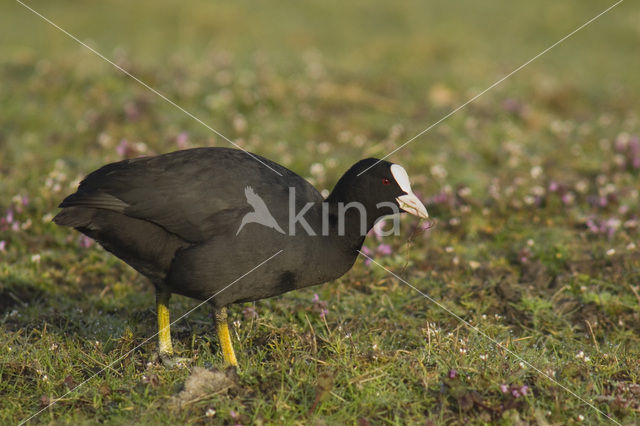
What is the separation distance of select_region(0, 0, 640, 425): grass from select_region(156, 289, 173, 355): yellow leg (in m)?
0.14

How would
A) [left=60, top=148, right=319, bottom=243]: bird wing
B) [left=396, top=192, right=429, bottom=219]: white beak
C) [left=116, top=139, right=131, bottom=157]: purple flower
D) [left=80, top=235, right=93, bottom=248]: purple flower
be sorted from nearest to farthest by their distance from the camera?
[left=60, top=148, right=319, bottom=243]: bird wing → [left=396, top=192, right=429, bottom=219]: white beak → [left=80, top=235, right=93, bottom=248]: purple flower → [left=116, top=139, right=131, bottom=157]: purple flower

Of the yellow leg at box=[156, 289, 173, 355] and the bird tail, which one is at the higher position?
the bird tail

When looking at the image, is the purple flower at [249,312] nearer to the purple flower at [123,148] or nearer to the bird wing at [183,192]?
the bird wing at [183,192]

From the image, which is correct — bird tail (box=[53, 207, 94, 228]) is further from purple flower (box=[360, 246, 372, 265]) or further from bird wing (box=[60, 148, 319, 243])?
purple flower (box=[360, 246, 372, 265])

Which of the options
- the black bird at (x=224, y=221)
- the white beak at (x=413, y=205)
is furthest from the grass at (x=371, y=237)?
the white beak at (x=413, y=205)

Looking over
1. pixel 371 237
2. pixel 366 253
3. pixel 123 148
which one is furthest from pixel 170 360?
pixel 123 148

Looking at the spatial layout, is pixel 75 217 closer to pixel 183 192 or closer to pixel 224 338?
pixel 183 192

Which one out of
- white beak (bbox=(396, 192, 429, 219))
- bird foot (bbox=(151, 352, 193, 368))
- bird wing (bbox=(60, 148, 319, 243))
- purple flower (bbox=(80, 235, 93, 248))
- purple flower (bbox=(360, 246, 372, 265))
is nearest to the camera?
bird foot (bbox=(151, 352, 193, 368))

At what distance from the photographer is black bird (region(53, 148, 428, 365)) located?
454 cm

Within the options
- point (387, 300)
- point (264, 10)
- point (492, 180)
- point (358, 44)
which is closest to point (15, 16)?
point (264, 10)

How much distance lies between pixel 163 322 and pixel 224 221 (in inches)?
40.7

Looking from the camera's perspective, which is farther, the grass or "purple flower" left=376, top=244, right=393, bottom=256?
"purple flower" left=376, top=244, right=393, bottom=256

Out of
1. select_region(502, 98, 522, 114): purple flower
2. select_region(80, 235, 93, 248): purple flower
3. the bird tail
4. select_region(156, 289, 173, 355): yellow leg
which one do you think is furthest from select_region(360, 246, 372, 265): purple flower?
select_region(502, 98, 522, 114): purple flower

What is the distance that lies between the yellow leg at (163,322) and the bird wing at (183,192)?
75cm
